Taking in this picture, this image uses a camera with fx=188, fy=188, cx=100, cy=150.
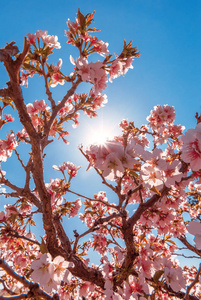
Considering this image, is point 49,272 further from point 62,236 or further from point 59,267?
point 62,236

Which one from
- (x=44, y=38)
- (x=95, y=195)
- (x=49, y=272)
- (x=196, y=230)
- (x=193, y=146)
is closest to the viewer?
(x=196, y=230)

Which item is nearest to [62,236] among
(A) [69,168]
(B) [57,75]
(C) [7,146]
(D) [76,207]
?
(D) [76,207]

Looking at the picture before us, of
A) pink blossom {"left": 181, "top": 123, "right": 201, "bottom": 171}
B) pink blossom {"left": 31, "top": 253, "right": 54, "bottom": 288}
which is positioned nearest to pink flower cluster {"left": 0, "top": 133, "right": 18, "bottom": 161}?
pink blossom {"left": 31, "top": 253, "right": 54, "bottom": 288}

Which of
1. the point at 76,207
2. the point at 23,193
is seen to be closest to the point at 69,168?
the point at 76,207

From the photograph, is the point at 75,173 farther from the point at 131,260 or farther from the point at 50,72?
the point at 50,72

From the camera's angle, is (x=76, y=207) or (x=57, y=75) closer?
(x=57, y=75)

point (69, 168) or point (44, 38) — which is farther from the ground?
point (44, 38)

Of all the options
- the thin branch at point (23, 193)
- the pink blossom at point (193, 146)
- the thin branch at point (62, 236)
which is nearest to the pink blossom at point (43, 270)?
the pink blossom at point (193, 146)

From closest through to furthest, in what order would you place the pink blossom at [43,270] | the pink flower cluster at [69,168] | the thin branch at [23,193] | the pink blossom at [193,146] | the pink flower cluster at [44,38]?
the pink blossom at [193,146]
the pink blossom at [43,270]
the pink flower cluster at [44,38]
the pink flower cluster at [69,168]
the thin branch at [23,193]

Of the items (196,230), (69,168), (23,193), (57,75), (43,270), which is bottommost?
(43,270)

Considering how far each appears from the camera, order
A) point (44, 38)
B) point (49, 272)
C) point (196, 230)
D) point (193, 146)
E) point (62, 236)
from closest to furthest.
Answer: point (196, 230) → point (193, 146) → point (49, 272) → point (44, 38) → point (62, 236)

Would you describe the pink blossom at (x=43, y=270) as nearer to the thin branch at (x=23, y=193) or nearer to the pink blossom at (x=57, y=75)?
the thin branch at (x=23, y=193)

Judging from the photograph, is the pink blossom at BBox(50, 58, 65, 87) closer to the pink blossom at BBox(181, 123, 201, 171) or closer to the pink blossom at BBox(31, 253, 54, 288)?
the pink blossom at BBox(181, 123, 201, 171)

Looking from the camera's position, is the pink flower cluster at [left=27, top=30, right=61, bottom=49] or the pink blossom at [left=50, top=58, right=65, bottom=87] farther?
the pink blossom at [left=50, top=58, right=65, bottom=87]
